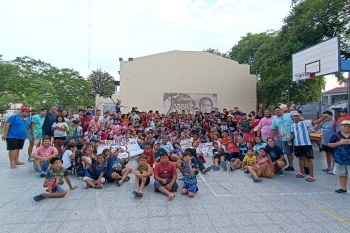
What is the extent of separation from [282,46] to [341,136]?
11164mm

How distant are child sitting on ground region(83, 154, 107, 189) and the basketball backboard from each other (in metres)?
8.00

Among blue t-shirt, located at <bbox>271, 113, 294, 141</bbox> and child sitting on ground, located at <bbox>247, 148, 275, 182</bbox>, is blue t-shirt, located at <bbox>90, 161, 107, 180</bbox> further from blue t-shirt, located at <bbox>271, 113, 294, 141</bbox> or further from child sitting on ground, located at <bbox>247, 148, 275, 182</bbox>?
blue t-shirt, located at <bbox>271, 113, 294, 141</bbox>


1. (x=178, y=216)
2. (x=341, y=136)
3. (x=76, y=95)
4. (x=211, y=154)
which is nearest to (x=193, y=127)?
(x=211, y=154)

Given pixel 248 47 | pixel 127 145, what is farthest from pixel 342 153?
pixel 248 47

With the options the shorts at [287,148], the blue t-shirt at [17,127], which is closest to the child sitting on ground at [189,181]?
the shorts at [287,148]

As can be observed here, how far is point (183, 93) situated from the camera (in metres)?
20.5

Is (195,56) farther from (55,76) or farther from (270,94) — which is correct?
(55,76)

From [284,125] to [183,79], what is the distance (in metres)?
14.5

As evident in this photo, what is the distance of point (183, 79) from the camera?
818 inches

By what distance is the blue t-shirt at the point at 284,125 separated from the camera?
6.78m

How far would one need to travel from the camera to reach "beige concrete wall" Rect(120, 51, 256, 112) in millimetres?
20203

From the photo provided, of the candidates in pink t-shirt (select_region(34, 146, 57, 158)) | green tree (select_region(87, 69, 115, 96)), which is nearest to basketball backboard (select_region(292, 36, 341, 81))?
pink t-shirt (select_region(34, 146, 57, 158))

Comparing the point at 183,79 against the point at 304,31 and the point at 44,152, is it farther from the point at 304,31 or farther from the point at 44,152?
the point at 44,152

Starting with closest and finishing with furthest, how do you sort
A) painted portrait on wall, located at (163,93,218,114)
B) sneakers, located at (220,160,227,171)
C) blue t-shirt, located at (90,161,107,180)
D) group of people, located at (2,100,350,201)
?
1. group of people, located at (2,100,350,201)
2. blue t-shirt, located at (90,161,107,180)
3. sneakers, located at (220,160,227,171)
4. painted portrait on wall, located at (163,93,218,114)
